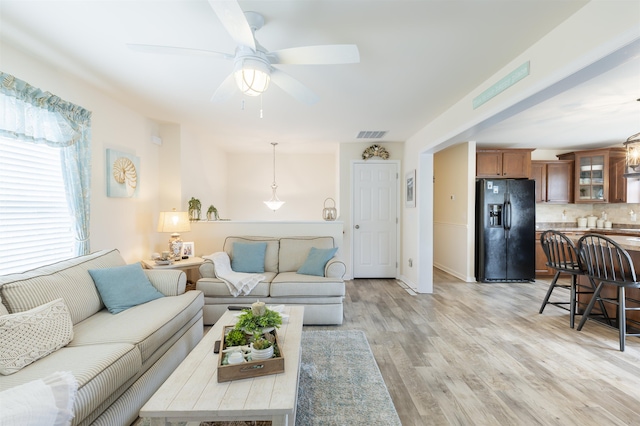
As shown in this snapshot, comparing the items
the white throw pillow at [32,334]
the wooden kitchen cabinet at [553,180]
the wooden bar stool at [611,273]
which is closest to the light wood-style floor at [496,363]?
the wooden bar stool at [611,273]

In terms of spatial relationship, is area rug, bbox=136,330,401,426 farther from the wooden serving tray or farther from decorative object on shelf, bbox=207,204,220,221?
decorative object on shelf, bbox=207,204,220,221

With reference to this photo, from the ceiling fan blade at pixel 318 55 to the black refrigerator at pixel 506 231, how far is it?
4.29 metres

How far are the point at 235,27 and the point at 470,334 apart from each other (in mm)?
3331

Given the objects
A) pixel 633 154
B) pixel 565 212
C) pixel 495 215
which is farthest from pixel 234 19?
pixel 565 212

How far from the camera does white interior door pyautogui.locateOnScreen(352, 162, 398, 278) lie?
533 cm

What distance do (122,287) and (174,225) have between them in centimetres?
142

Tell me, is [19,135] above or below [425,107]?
below

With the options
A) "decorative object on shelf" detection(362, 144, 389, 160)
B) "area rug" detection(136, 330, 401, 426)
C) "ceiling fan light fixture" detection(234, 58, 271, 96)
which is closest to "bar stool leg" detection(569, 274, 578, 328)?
"area rug" detection(136, 330, 401, 426)

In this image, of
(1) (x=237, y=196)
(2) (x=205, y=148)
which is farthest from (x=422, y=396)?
(1) (x=237, y=196)

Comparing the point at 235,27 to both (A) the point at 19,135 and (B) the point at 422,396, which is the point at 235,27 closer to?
(A) the point at 19,135

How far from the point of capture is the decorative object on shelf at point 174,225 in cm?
367

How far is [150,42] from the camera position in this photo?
2139 millimetres

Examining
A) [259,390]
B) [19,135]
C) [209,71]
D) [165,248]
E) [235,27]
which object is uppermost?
[209,71]

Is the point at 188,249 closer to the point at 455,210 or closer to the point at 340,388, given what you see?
the point at 340,388
